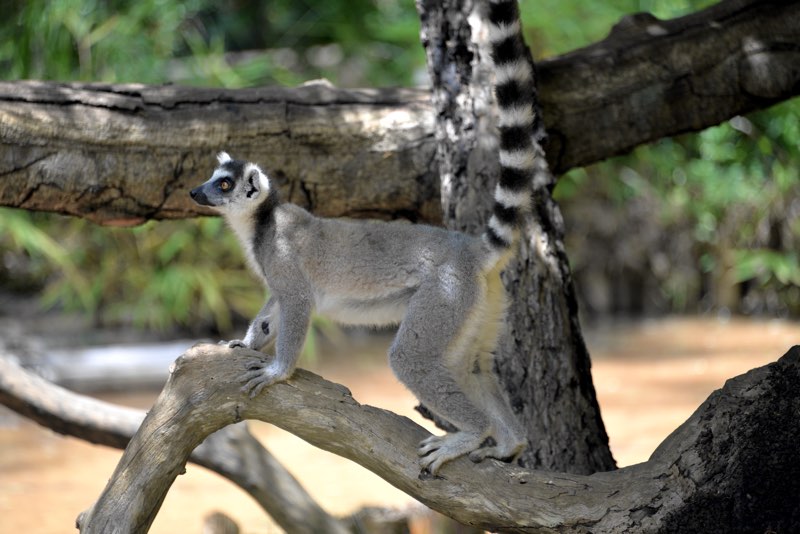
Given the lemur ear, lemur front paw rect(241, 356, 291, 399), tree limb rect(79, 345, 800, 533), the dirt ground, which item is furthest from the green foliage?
lemur front paw rect(241, 356, 291, 399)

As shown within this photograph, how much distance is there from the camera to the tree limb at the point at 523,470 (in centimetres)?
299

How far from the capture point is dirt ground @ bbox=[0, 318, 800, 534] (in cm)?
617

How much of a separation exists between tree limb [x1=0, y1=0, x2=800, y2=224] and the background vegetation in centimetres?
172

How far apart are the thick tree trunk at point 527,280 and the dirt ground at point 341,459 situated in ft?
8.20

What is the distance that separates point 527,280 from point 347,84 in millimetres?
10183

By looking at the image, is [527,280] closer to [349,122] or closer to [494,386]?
[494,386]

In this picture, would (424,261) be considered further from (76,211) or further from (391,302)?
(76,211)

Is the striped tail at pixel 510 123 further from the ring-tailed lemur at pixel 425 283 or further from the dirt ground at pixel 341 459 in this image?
the dirt ground at pixel 341 459

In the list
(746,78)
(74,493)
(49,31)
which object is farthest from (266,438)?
(746,78)

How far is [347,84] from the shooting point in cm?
1361

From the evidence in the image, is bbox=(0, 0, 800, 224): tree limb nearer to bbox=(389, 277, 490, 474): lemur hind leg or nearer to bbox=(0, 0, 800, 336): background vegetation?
bbox=(389, 277, 490, 474): lemur hind leg

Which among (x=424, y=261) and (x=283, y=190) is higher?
(x=283, y=190)

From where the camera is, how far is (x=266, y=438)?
8.08 m

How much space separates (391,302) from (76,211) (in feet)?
5.80
